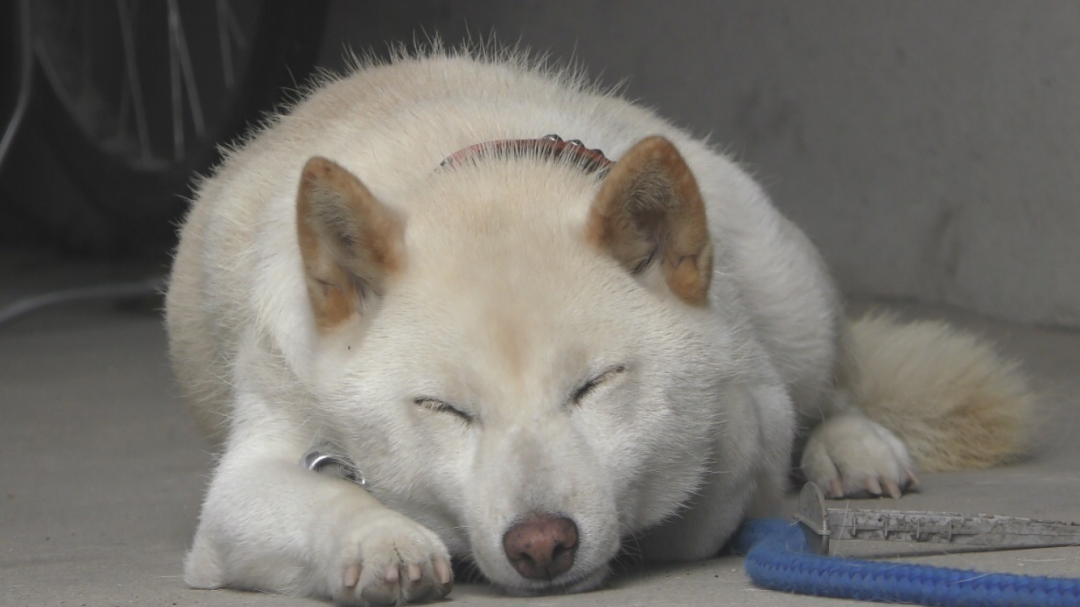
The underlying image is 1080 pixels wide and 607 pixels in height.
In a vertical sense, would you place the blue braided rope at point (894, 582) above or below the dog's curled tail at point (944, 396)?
above

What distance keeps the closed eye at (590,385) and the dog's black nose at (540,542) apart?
7.9 inches

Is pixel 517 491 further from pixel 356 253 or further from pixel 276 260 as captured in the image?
pixel 276 260

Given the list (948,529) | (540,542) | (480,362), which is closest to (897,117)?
(948,529)

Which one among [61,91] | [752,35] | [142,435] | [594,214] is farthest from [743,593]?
[61,91]

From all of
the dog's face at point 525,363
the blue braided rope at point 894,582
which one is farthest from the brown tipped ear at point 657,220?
the blue braided rope at point 894,582

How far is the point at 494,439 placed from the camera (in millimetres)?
2127

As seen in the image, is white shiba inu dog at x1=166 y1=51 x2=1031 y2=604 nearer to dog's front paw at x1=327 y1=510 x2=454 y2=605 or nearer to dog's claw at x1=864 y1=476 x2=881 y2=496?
dog's front paw at x1=327 y1=510 x2=454 y2=605

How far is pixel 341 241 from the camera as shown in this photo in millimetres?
2338

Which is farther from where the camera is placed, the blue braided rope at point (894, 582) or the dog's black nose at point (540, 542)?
the dog's black nose at point (540, 542)

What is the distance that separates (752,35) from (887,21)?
73 centimetres

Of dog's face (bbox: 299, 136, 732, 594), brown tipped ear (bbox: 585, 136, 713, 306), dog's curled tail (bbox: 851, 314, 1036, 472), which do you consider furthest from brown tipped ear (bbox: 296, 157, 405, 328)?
dog's curled tail (bbox: 851, 314, 1036, 472)

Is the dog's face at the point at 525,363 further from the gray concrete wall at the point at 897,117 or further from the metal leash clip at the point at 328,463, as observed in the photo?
the gray concrete wall at the point at 897,117

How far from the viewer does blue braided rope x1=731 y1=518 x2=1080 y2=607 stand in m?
1.85

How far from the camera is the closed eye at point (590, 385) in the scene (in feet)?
7.13
